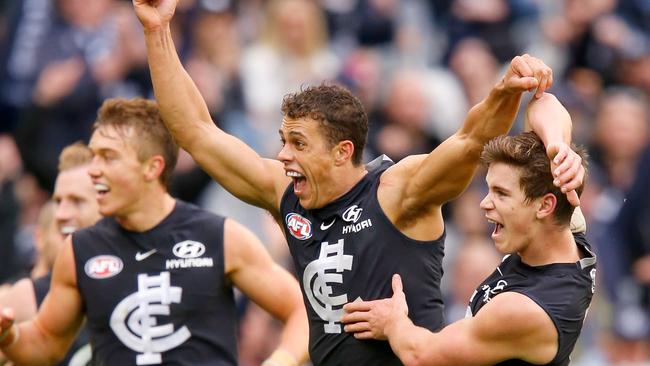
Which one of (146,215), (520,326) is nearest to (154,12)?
(146,215)

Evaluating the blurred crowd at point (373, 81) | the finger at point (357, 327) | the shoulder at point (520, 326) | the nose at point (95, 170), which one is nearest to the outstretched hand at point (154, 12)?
the nose at point (95, 170)

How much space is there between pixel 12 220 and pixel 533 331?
290 inches

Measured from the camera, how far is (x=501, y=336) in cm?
631

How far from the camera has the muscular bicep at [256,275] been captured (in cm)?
782

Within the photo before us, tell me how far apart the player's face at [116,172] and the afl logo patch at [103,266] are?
25 cm

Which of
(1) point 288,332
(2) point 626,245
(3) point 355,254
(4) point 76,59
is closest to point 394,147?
(2) point 626,245

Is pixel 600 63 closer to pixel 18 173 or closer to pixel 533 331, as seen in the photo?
pixel 18 173

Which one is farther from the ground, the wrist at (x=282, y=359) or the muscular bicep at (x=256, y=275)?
the muscular bicep at (x=256, y=275)

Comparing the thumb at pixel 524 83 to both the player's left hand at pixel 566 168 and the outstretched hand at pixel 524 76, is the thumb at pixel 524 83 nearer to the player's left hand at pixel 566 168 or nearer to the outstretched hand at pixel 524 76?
the outstretched hand at pixel 524 76

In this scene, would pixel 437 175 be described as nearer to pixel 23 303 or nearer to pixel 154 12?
pixel 154 12

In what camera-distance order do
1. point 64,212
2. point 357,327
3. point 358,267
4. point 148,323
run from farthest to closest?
point 64,212 < point 148,323 < point 358,267 < point 357,327

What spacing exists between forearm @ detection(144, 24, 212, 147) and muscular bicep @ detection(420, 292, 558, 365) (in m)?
1.71

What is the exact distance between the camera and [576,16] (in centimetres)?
1324

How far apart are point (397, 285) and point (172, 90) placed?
1.51 metres
